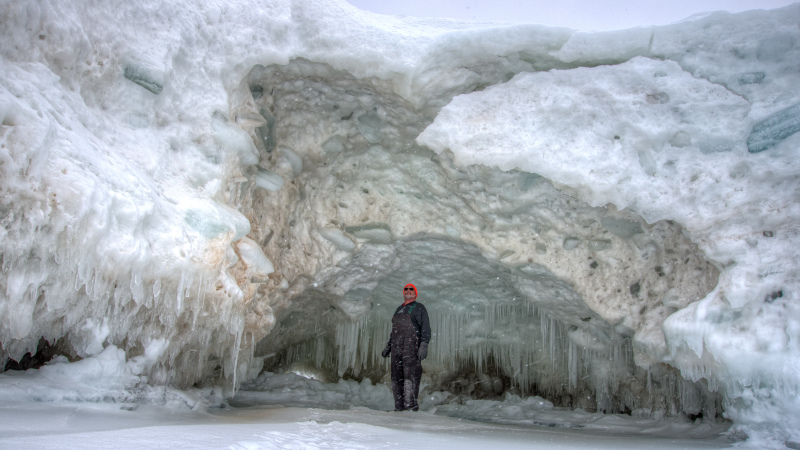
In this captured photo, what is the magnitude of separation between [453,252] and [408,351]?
45.9 inches

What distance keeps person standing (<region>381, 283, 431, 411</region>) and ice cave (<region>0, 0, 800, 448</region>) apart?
26.2 inches

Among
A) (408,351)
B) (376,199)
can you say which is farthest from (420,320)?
(376,199)

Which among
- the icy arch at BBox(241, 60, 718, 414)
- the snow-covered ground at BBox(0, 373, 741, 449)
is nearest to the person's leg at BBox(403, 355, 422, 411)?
the snow-covered ground at BBox(0, 373, 741, 449)

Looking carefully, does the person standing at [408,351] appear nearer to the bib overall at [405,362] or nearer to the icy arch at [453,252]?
the bib overall at [405,362]

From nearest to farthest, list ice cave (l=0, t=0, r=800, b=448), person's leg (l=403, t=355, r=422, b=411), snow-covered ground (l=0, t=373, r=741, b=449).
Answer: snow-covered ground (l=0, t=373, r=741, b=449) → ice cave (l=0, t=0, r=800, b=448) → person's leg (l=403, t=355, r=422, b=411)

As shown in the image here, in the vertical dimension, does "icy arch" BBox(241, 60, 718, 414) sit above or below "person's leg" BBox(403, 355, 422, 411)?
above

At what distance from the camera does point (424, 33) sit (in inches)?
153

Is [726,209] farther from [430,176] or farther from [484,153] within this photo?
[430,176]

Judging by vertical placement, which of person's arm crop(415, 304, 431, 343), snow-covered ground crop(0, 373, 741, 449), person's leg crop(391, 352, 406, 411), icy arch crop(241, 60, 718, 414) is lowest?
snow-covered ground crop(0, 373, 741, 449)

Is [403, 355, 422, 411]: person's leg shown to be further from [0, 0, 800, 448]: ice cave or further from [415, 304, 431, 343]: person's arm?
[0, 0, 800, 448]: ice cave

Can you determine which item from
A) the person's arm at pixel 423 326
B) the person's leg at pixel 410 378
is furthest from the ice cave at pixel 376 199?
the person's arm at pixel 423 326

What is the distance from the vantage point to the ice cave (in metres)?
2.77

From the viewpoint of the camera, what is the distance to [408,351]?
4812 millimetres

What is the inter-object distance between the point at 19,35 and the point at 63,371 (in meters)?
1.97
